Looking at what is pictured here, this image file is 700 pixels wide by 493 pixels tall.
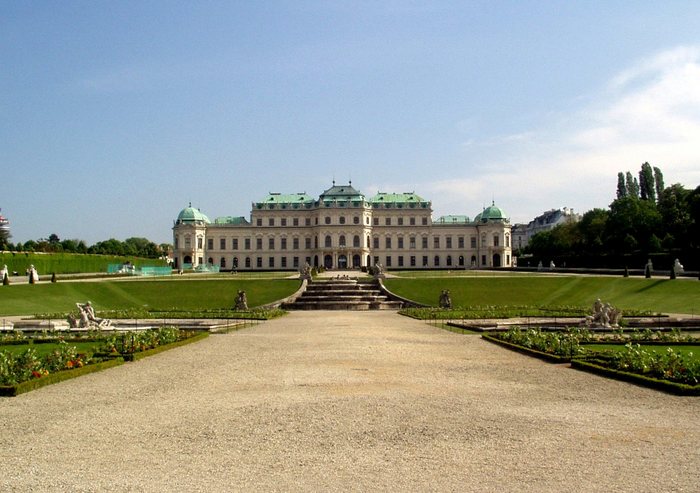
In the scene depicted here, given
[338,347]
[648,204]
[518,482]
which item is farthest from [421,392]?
[648,204]

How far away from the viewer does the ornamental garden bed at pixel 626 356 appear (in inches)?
467

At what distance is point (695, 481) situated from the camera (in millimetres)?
6758

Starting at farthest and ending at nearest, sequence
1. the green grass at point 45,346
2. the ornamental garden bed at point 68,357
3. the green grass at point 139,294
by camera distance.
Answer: the green grass at point 139,294, the green grass at point 45,346, the ornamental garden bed at point 68,357

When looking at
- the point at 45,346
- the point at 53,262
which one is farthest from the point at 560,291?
the point at 53,262

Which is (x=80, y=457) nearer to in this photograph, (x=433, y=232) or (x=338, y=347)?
(x=338, y=347)

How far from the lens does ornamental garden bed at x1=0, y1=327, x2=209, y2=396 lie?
12.2m

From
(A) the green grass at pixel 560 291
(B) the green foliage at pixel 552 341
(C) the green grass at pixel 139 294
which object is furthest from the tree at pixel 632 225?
(B) the green foliage at pixel 552 341

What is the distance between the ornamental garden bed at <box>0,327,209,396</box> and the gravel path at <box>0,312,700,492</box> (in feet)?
1.35

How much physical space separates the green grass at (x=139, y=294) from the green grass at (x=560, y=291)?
887 centimetres

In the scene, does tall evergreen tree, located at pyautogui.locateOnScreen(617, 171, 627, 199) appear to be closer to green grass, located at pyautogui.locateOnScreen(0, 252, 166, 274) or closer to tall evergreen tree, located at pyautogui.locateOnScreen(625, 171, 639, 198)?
tall evergreen tree, located at pyautogui.locateOnScreen(625, 171, 639, 198)

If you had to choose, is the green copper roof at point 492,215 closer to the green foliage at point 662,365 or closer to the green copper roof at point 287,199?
the green copper roof at point 287,199

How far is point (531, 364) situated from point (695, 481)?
8.59 meters

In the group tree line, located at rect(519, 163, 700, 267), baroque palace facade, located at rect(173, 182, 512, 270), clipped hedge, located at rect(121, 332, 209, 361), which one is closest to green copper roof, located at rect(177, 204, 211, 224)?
baroque palace facade, located at rect(173, 182, 512, 270)

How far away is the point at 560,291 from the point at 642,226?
99.5 ft
